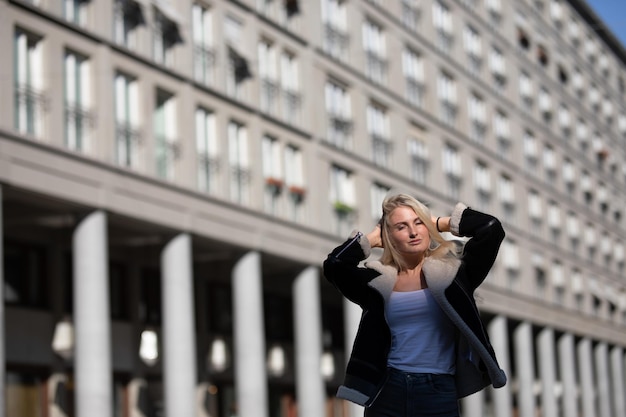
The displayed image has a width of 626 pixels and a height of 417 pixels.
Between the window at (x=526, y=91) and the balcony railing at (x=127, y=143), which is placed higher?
the window at (x=526, y=91)

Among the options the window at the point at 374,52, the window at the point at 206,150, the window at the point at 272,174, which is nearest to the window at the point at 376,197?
the window at the point at 374,52

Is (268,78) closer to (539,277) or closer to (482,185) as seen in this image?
(482,185)

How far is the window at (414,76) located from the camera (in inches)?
1779

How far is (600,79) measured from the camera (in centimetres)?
7288

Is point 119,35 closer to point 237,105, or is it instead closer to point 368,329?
point 237,105

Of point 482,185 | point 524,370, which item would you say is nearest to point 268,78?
point 482,185

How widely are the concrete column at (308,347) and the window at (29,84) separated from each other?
11.7 meters

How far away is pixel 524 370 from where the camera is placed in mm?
51188

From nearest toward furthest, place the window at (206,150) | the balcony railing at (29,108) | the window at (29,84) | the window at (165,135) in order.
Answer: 1. the balcony railing at (29,108)
2. the window at (29,84)
3. the window at (165,135)
4. the window at (206,150)

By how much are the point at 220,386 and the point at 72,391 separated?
6.87 metres

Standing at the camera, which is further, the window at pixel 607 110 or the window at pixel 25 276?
the window at pixel 607 110

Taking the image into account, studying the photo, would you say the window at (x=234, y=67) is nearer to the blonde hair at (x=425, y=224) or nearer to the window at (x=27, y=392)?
the window at (x=27, y=392)

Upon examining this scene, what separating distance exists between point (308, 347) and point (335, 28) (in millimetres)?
10447

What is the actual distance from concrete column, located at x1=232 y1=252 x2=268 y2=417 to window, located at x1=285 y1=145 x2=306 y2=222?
285cm
